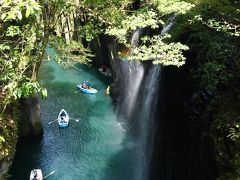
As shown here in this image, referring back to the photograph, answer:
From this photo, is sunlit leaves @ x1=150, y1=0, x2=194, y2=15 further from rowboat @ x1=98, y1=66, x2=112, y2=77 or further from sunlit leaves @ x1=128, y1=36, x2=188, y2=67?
rowboat @ x1=98, y1=66, x2=112, y2=77

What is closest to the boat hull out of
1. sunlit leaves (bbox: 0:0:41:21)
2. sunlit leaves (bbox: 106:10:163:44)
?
sunlit leaves (bbox: 106:10:163:44)

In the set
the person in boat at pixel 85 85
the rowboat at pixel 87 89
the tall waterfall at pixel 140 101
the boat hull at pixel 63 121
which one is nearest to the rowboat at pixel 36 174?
the tall waterfall at pixel 140 101

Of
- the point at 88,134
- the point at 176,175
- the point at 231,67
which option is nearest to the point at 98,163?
the point at 88,134

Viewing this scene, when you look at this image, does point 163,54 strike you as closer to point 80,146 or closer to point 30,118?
point 80,146

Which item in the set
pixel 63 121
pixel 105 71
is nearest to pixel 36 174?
pixel 63 121

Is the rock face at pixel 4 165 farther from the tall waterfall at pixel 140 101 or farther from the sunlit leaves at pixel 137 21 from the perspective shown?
the tall waterfall at pixel 140 101

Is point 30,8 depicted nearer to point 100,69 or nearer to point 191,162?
point 191,162
